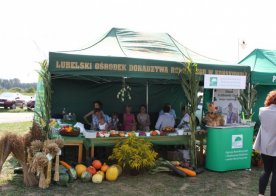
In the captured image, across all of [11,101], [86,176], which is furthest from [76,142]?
[11,101]

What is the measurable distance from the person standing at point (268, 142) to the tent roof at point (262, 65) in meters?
3.61

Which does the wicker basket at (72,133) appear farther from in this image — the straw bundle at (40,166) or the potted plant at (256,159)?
the potted plant at (256,159)

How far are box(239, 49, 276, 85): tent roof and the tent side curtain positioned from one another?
6.60 feet

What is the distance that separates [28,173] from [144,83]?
537 cm

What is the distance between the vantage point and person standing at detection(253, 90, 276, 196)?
436 centimetres

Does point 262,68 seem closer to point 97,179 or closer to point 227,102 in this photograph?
point 227,102

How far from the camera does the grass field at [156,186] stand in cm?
515

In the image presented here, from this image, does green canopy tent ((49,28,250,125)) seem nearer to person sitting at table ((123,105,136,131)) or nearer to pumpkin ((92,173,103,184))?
person sitting at table ((123,105,136,131))

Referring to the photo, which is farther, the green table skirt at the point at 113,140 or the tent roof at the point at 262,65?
the tent roof at the point at 262,65

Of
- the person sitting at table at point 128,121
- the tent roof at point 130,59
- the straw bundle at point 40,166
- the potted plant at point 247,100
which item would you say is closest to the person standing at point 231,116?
the potted plant at point 247,100

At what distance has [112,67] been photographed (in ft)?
20.0

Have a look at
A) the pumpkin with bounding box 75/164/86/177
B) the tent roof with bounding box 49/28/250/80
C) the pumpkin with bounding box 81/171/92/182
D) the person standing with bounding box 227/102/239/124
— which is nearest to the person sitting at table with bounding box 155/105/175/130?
the person standing with bounding box 227/102/239/124

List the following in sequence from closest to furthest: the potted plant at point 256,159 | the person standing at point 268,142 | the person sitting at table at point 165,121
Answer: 1. the person standing at point 268,142
2. the potted plant at point 256,159
3. the person sitting at table at point 165,121

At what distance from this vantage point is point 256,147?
15.1 feet
